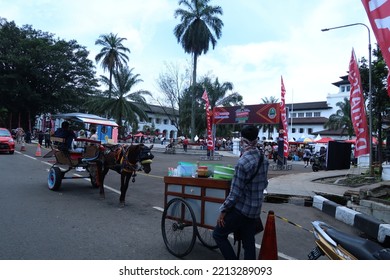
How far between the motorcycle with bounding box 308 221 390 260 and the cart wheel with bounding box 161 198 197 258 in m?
1.60

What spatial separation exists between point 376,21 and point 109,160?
21.5 ft

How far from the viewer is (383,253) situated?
288 centimetres

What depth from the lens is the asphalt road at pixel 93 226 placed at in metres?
4.62

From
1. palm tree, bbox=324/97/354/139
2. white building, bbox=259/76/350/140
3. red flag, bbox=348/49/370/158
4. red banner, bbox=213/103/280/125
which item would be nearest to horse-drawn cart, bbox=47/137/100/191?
red flag, bbox=348/49/370/158

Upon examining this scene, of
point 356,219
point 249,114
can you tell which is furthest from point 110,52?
point 356,219

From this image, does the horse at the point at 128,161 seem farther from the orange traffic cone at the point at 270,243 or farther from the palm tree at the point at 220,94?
the palm tree at the point at 220,94

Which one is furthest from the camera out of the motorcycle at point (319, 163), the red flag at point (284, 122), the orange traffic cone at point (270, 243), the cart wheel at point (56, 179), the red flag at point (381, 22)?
the motorcycle at point (319, 163)

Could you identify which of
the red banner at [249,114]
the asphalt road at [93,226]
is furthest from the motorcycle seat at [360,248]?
the red banner at [249,114]

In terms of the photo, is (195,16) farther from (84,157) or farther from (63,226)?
(63,226)

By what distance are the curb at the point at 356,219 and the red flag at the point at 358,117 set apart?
10.2ft

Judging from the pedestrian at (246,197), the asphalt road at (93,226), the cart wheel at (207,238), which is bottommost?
the asphalt road at (93,226)

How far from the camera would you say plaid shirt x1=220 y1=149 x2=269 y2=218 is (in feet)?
11.9

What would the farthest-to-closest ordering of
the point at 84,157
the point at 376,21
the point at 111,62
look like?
the point at 111,62, the point at 84,157, the point at 376,21
